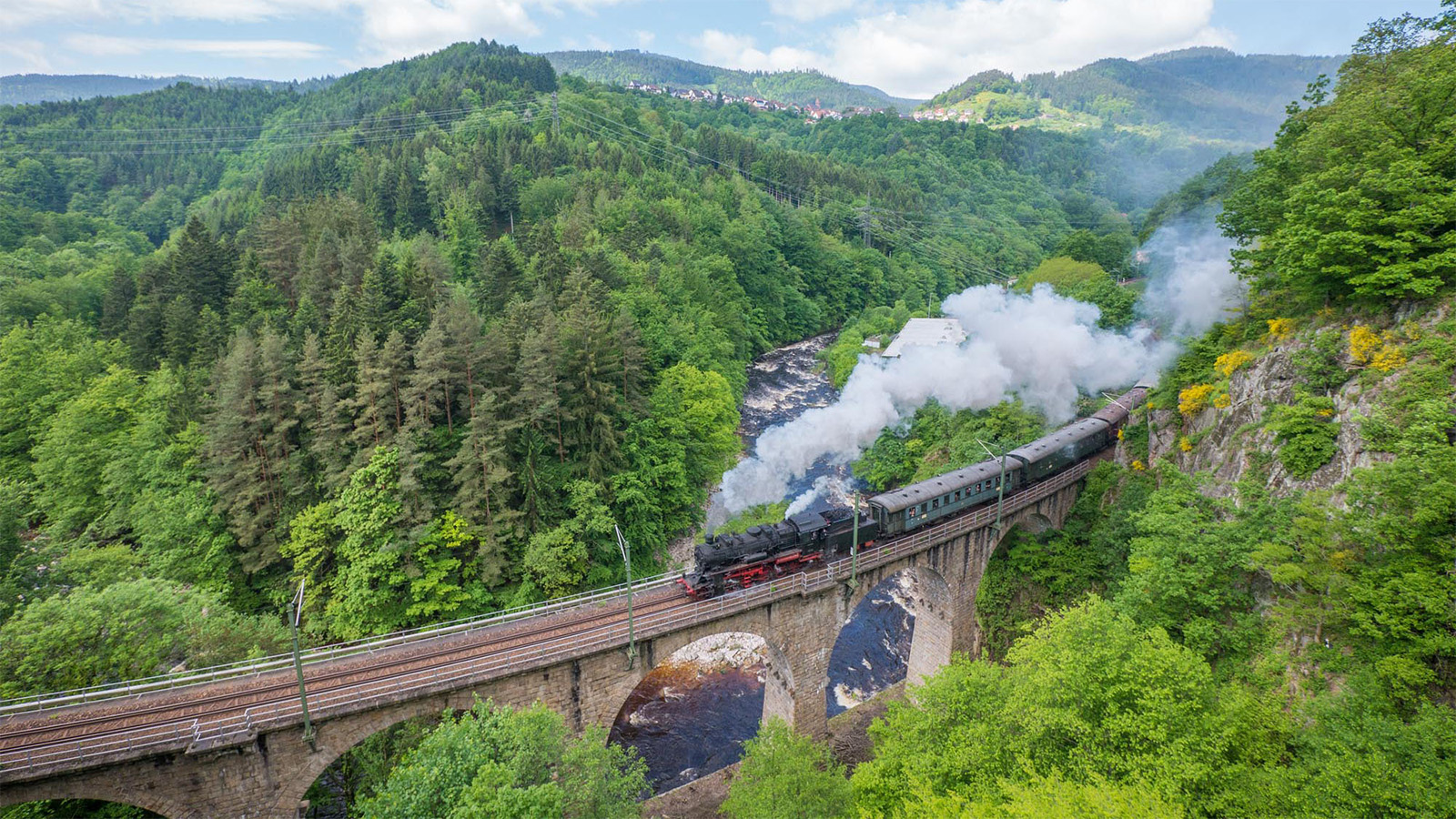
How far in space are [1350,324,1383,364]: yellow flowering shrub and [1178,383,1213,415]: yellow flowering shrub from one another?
7820 mm

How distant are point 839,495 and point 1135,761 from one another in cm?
3606

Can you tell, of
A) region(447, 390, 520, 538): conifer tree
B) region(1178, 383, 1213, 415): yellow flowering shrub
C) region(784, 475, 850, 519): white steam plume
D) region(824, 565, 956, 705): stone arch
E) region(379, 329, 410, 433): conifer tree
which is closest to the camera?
region(1178, 383, 1213, 415): yellow flowering shrub

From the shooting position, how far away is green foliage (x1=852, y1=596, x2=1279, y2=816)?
1702 centimetres

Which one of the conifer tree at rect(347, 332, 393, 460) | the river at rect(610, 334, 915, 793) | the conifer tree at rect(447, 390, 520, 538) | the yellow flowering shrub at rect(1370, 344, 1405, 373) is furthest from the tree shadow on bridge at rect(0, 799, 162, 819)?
the yellow flowering shrub at rect(1370, 344, 1405, 373)

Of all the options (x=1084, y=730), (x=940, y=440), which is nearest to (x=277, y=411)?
(x=1084, y=730)

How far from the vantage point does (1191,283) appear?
161 feet

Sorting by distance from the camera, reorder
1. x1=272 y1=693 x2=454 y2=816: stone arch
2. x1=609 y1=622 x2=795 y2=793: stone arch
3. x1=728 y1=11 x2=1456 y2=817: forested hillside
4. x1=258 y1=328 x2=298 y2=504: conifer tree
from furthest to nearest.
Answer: x1=258 y1=328 x2=298 y2=504: conifer tree, x1=609 y1=622 x2=795 y2=793: stone arch, x1=272 y1=693 x2=454 y2=816: stone arch, x1=728 y1=11 x2=1456 y2=817: forested hillside

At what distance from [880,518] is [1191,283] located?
34.7 metres

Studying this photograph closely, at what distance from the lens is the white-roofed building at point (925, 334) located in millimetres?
64625

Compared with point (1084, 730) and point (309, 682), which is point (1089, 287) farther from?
point (309, 682)

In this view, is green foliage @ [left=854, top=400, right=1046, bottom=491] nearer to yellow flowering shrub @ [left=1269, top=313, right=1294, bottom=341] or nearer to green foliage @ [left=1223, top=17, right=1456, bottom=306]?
yellow flowering shrub @ [left=1269, top=313, right=1294, bottom=341]

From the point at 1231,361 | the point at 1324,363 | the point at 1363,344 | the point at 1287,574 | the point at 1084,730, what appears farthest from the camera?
the point at 1231,361

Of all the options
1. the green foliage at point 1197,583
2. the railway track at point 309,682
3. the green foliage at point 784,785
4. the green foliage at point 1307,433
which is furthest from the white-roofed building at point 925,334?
the green foliage at point 784,785

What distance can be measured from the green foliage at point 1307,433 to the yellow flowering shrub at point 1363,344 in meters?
1.88
